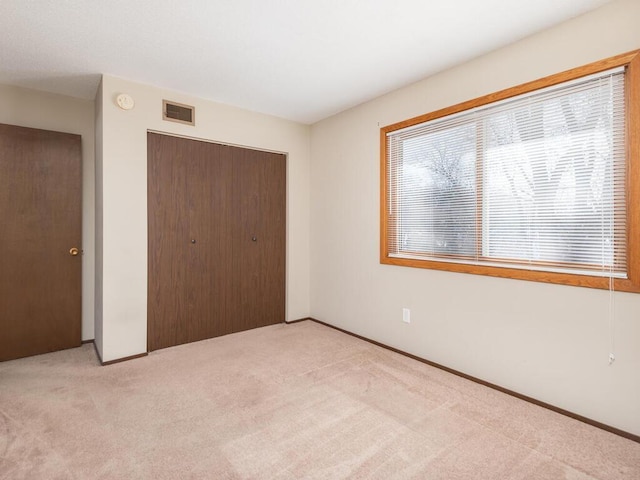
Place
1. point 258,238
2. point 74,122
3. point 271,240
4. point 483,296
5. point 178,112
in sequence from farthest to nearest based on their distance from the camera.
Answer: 1. point 271,240
2. point 258,238
3. point 74,122
4. point 178,112
5. point 483,296

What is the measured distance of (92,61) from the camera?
261 centimetres

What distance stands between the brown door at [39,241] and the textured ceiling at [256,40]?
0.59 meters

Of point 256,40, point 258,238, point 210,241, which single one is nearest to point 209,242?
point 210,241

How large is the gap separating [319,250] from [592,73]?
2.93 m

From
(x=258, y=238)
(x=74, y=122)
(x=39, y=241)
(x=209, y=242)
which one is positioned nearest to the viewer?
(x=39, y=241)

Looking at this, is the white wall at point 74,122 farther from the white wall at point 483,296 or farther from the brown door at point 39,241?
the white wall at point 483,296

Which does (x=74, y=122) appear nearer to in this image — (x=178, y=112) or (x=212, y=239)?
(x=178, y=112)

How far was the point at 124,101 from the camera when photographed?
9.52ft

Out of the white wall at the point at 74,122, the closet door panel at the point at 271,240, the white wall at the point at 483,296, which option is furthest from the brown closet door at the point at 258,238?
the white wall at the point at 74,122

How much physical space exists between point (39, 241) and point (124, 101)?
155cm

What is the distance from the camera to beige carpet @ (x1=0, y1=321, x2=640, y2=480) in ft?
5.37

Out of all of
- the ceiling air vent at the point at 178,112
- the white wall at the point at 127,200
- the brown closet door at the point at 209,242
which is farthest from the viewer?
the brown closet door at the point at 209,242

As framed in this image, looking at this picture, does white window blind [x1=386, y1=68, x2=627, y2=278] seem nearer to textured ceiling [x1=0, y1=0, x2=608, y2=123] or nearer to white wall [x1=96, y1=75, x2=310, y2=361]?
textured ceiling [x1=0, y1=0, x2=608, y2=123]

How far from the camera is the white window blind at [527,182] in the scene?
1953mm
